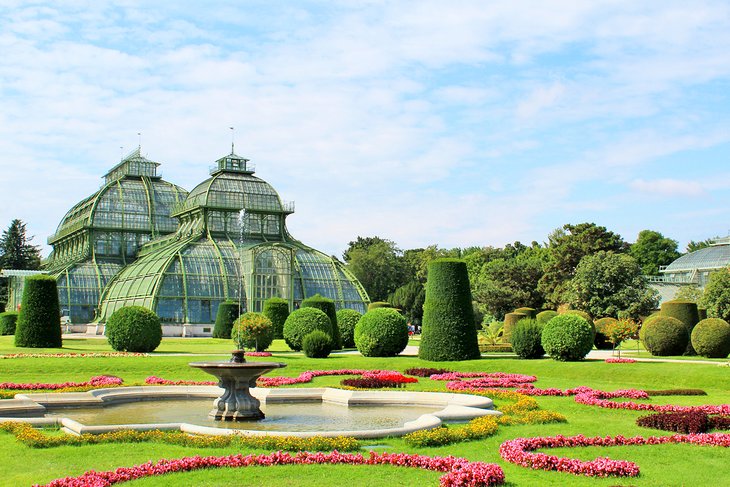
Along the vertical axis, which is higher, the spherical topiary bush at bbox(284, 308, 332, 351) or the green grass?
the spherical topiary bush at bbox(284, 308, 332, 351)

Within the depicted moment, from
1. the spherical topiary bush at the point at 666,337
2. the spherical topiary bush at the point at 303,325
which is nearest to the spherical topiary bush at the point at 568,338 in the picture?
the spherical topiary bush at the point at 666,337

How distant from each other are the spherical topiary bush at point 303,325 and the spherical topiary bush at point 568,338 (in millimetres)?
10917

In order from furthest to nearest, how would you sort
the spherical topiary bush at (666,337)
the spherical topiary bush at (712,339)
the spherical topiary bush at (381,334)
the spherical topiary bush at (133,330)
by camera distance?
the spherical topiary bush at (133,330) < the spherical topiary bush at (666,337) < the spherical topiary bush at (381,334) < the spherical topiary bush at (712,339)

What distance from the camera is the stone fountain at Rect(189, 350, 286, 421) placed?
17.9 meters

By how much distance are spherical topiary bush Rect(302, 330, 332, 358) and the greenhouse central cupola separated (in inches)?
1175

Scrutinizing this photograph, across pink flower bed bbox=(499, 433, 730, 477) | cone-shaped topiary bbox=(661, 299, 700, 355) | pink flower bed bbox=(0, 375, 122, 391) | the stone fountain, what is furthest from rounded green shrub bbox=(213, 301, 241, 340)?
pink flower bed bbox=(499, 433, 730, 477)

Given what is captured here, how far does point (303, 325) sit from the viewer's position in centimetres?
3812

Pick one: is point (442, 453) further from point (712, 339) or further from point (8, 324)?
point (8, 324)

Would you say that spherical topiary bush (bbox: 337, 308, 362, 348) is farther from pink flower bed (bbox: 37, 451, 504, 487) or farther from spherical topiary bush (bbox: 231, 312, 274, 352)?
pink flower bed (bbox: 37, 451, 504, 487)

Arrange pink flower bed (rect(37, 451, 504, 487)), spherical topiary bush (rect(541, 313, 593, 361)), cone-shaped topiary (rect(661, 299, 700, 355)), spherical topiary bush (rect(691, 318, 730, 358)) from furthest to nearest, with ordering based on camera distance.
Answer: cone-shaped topiary (rect(661, 299, 700, 355))
spherical topiary bush (rect(691, 318, 730, 358))
spherical topiary bush (rect(541, 313, 593, 361))
pink flower bed (rect(37, 451, 504, 487))

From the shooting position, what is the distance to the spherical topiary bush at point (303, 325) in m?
38.0

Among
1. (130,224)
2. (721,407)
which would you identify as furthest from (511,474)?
(130,224)

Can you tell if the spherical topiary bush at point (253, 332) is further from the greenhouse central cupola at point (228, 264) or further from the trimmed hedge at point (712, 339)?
the greenhouse central cupola at point (228, 264)

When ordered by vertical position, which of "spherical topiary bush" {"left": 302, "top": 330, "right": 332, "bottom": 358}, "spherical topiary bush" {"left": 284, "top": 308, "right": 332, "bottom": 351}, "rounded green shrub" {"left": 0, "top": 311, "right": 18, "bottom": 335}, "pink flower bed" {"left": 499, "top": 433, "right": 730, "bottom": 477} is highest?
"rounded green shrub" {"left": 0, "top": 311, "right": 18, "bottom": 335}
